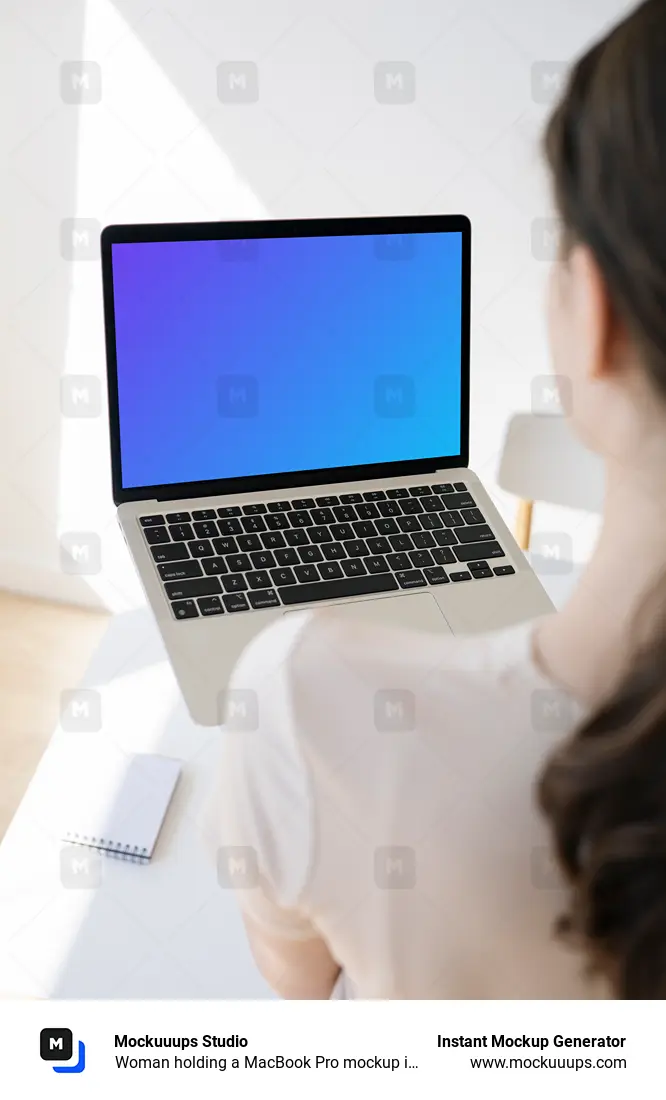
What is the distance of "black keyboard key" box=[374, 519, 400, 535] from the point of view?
105cm

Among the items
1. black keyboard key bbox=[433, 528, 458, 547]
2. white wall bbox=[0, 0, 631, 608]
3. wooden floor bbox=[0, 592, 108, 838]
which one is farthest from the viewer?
wooden floor bbox=[0, 592, 108, 838]

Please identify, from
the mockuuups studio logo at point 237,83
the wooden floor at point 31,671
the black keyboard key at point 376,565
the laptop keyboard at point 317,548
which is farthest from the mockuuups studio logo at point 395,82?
the wooden floor at point 31,671

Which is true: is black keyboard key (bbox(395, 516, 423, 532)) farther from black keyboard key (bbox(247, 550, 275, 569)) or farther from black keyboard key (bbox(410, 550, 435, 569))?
black keyboard key (bbox(247, 550, 275, 569))

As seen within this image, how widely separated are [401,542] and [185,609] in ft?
0.76

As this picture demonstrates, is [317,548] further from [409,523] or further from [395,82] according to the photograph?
[395,82]

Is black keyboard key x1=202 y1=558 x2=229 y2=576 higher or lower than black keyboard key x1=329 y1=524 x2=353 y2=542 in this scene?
lower

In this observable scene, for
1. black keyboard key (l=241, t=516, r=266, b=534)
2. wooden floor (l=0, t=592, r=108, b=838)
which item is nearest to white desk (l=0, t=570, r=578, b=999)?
black keyboard key (l=241, t=516, r=266, b=534)

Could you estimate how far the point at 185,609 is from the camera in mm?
948

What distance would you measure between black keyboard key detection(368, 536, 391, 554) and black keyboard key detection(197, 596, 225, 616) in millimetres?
167

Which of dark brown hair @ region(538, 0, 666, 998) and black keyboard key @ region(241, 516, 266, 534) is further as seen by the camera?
black keyboard key @ region(241, 516, 266, 534)

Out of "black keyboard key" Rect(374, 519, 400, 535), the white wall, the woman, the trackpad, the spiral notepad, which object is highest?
the white wall
